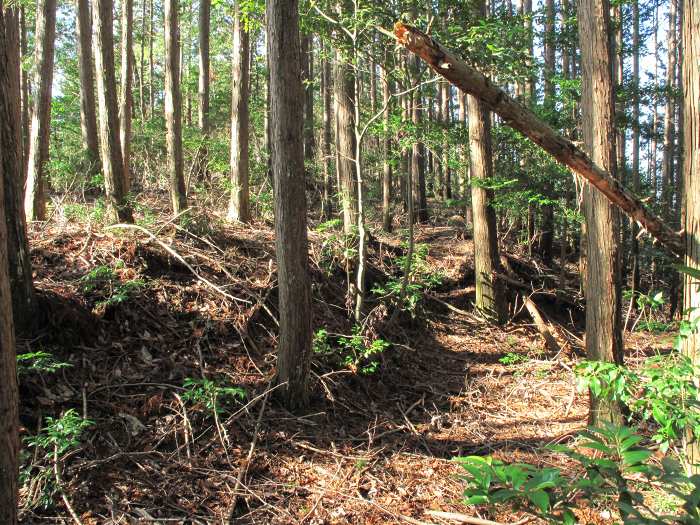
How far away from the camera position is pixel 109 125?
7.41 meters

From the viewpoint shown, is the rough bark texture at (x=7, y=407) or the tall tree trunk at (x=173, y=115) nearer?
the rough bark texture at (x=7, y=407)

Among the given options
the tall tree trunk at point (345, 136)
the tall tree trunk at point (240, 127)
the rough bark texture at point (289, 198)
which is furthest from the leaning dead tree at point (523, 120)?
the tall tree trunk at point (240, 127)

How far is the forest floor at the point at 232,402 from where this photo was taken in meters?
3.98

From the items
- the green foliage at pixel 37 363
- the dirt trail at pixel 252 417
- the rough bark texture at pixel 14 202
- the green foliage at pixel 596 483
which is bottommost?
the dirt trail at pixel 252 417

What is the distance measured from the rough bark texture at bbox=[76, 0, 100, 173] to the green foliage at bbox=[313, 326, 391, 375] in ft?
23.0

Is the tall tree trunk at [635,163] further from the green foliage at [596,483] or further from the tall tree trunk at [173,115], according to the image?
the tall tree trunk at [173,115]

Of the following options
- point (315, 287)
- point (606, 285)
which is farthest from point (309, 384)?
point (606, 285)

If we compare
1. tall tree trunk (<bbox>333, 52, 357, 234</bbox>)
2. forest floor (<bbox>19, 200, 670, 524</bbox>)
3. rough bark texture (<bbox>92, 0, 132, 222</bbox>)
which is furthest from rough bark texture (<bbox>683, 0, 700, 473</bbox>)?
rough bark texture (<bbox>92, 0, 132, 222</bbox>)

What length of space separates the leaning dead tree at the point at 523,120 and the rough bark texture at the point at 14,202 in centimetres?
364

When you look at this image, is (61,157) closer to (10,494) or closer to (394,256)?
(394,256)

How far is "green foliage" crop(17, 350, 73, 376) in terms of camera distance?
4106mm

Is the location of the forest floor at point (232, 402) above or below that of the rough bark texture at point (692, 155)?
below

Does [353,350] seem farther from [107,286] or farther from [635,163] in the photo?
[635,163]

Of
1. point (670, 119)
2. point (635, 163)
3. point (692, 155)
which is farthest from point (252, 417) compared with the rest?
point (670, 119)
